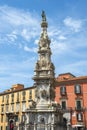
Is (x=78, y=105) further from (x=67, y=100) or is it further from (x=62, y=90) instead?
(x=62, y=90)

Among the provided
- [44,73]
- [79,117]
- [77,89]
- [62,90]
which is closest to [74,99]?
[77,89]

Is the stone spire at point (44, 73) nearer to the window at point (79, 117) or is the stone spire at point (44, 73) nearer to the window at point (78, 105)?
the window at point (79, 117)

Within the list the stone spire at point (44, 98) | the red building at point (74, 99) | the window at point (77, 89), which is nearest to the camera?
the stone spire at point (44, 98)

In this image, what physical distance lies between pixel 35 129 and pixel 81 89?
855 inches

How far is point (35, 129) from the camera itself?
133 feet

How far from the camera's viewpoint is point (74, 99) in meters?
60.1

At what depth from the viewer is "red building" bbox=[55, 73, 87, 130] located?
2279 inches

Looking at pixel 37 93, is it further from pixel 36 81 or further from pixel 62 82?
pixel 62 82

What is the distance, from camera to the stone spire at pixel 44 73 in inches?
1711

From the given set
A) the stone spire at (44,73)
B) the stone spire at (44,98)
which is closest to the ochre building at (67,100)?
the stone spire at (44,98)

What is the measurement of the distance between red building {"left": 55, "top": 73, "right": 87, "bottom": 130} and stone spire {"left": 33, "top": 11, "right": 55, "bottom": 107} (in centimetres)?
1592

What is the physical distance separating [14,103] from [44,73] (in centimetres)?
2961

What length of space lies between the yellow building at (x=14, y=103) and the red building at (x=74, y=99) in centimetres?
911

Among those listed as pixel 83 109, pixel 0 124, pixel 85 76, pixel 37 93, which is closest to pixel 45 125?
pixel 37 93
